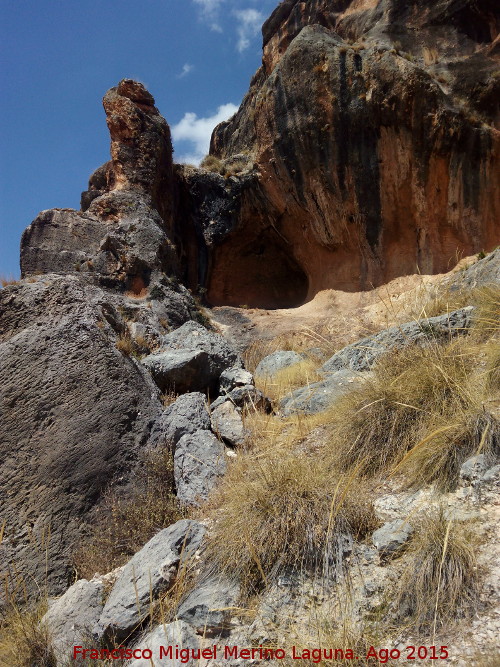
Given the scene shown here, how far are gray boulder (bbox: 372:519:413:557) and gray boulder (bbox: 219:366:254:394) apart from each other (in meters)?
3.10

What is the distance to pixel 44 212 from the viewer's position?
39.0ft

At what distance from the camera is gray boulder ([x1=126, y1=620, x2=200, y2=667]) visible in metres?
2.13

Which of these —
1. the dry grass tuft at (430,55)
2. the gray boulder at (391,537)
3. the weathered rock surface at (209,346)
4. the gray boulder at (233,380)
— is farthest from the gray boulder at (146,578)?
the dry grass tuft at (430,55)

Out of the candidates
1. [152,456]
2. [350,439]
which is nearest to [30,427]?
[152,456]

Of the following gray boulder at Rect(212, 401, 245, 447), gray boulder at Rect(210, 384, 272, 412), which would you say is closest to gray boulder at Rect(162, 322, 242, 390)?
gray boulder at Rect(210, 384, 272, 412)

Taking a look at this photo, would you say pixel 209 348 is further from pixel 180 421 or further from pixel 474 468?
pixel 474 468

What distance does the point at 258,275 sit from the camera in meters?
15.6

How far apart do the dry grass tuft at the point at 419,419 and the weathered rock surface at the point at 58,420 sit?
179 centimetres

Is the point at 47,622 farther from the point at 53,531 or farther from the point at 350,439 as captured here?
the point at 350,439

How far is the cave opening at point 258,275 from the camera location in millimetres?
15117

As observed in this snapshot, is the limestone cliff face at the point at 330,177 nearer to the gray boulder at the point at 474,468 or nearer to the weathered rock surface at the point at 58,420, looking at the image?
the weathered rock surface at the point at 58,420

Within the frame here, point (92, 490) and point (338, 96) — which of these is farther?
point (338, 96)

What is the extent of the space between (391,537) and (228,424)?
2.30 meters

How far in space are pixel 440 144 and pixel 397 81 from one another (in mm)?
1823
